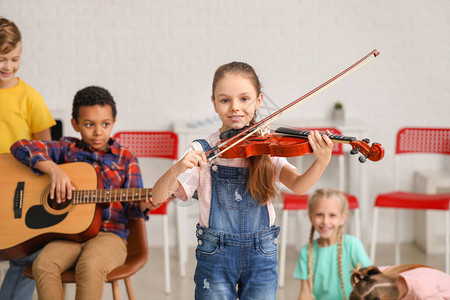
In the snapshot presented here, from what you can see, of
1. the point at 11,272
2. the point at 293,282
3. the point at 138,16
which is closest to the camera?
the point at 11,272

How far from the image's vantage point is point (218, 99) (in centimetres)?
162

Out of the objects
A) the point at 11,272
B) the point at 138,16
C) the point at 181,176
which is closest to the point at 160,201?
the point at 181,176

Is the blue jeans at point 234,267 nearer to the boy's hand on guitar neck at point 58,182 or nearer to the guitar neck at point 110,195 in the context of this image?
the guitar neck at point 110,195

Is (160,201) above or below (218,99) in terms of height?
below

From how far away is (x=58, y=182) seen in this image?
2.24 m

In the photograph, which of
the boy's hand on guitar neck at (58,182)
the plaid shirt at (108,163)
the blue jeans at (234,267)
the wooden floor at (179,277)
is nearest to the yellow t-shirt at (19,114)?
the plaid shirt at (108,163)

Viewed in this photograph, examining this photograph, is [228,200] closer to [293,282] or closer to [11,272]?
[11,272]

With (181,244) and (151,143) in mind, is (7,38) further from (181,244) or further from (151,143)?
(181,244)

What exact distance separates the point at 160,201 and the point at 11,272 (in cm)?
111

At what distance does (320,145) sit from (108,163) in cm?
113

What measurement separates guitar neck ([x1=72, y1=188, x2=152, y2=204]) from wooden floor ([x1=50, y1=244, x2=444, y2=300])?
1120 mm

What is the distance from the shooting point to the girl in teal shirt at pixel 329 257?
2.61m

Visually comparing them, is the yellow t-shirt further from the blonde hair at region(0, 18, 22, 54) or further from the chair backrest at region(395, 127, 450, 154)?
the chair backrest at region(395, 127, 450, 154)

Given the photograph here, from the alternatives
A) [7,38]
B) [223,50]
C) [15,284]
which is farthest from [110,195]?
[223,50]
